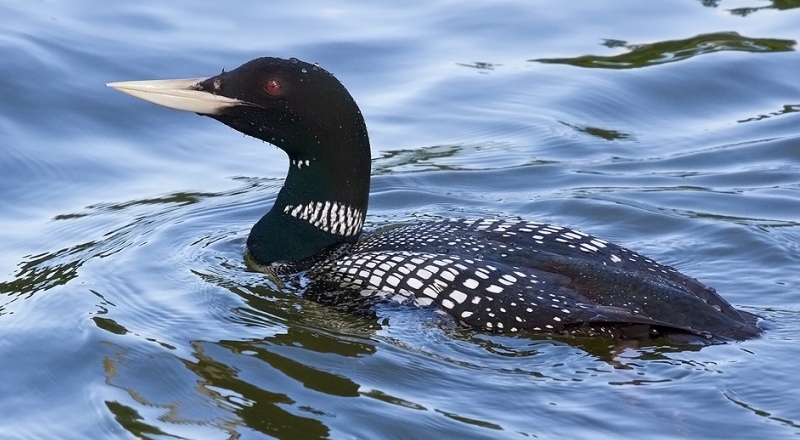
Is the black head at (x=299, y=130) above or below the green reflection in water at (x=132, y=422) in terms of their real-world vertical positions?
above

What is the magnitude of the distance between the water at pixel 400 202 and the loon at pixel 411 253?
0.12m

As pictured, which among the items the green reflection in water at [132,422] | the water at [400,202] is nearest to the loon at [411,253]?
the water at [400,202]

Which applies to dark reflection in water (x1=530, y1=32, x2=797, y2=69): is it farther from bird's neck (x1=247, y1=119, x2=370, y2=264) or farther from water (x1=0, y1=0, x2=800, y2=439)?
bird's neck (x1=247, y1=119, x2=370, y2=264)

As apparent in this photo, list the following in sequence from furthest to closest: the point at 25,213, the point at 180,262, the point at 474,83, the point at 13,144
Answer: the point at 474,83, the point at 13,144, the point at 25,213, the point at 180,262

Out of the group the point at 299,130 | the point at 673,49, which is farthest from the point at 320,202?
the point at 673,49

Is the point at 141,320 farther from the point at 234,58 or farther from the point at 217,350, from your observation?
the point at 234,58

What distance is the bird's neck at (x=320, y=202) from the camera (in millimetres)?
5852

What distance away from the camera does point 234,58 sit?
923 centimetres

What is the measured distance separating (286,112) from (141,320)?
3.56 ft

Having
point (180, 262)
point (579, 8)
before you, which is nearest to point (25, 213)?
point (180, 262)

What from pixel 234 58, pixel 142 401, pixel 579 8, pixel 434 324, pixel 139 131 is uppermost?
pixel 579 8

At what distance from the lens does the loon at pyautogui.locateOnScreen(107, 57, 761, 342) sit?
5.10 m

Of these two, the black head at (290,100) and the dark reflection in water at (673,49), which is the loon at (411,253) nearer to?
the black head at (290,100)

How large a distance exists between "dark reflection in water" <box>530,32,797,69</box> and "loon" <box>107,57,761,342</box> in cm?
376
